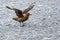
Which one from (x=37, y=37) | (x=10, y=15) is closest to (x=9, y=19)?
(x=10, y=15)

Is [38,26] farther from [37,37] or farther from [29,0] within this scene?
[29,0]

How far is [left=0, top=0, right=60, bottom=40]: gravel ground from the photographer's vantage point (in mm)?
7680

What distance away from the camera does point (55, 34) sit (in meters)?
7.82

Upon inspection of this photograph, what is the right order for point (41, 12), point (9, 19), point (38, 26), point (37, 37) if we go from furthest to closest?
point (41, 12), point (9, 19), point (38, 26), point (37, 37)

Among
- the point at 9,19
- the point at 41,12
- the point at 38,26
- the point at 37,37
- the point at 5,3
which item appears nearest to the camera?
the point at 37,37

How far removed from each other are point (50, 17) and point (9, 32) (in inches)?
78.3

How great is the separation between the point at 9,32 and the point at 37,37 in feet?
2.83

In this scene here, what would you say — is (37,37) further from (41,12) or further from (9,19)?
(41,12)

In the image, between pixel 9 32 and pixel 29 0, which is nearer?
pixel 9 32

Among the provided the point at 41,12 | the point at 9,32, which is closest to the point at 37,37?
the point at 9,32

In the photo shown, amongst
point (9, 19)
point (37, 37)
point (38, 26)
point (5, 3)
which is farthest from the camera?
point (5, 3)

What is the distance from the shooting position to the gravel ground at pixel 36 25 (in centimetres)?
768

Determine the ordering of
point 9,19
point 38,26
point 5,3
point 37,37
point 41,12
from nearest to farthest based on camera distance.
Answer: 1. point 37,37
2. point 38,26
3. point 9,19
4. point 41,12
5. point 5,3

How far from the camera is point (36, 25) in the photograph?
340 inches
